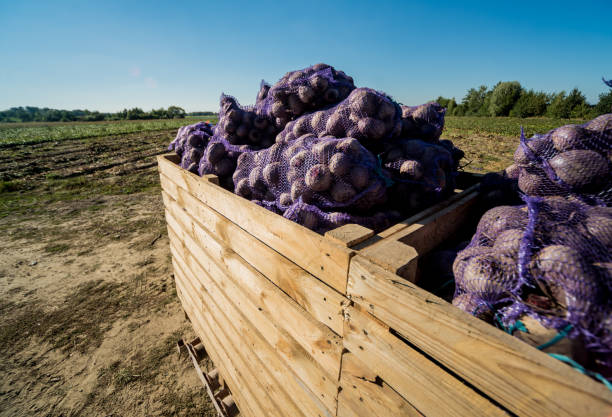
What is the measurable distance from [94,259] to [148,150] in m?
14.9

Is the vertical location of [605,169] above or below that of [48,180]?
above

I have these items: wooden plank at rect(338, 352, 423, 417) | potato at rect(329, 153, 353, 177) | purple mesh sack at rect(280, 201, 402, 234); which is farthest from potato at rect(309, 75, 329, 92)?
wooden plank at rect(338, 352, 423, 417)

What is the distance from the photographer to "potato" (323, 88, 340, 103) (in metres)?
2.34

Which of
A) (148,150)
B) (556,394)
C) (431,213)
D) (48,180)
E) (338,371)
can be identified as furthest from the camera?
(148,150)

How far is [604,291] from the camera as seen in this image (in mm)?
838

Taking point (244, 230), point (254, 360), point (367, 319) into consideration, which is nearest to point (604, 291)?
point (367, 319)

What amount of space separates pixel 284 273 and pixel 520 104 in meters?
58.1

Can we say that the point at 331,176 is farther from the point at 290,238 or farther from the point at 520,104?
the point at 520,104

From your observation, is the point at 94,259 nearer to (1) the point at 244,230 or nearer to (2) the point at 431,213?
(1) the point at 244,230

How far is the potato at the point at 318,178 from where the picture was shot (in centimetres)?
167

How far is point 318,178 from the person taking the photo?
167 cm

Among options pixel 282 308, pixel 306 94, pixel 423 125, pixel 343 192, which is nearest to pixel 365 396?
pixel 282 308

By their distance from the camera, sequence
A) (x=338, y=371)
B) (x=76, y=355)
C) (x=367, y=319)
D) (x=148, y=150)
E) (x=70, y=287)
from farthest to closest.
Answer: (x=148, y=150) < (x=70, y=287) < (x=76, y=355) < (x=338, y=371) < (x=367, y=319)

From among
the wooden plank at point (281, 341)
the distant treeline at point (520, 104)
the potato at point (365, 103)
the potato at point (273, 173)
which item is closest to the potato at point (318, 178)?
the potato at point (273, 173)
